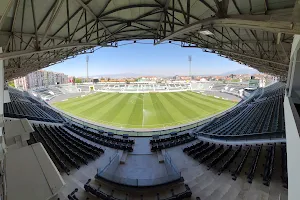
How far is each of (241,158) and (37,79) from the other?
279 feet

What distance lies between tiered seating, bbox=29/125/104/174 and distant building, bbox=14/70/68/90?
57.0m

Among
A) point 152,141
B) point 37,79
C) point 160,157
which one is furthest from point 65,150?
point 37,79

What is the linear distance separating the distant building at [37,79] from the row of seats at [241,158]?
6542 cm

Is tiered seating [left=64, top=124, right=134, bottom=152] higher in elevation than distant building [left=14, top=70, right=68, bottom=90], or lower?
lower

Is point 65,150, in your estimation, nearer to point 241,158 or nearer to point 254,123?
point 241,158

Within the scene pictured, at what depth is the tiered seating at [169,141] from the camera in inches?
559

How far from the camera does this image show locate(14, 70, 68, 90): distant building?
214 ft

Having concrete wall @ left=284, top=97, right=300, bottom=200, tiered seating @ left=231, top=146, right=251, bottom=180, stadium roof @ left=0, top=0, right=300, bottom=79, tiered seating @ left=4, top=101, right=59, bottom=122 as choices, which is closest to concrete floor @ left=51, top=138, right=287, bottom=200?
tiered seating @ left=231, top=146, right=251, bottom=180

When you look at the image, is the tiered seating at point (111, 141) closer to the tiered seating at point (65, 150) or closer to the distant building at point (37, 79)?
the tiered seating at point (65, 150)

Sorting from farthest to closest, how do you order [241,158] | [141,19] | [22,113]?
[22,113] < [241,158] < [141,19]

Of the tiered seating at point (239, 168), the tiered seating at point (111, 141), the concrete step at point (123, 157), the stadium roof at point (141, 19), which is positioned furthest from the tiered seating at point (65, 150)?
the tiered seating at point (239, 168)

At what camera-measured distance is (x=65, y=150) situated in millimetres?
11695

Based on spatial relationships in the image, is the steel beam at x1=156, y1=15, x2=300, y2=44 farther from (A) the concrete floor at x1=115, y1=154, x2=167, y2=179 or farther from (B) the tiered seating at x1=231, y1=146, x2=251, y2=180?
(A) the concrete floor at x1=115, y1=154, x2=167, y2=179

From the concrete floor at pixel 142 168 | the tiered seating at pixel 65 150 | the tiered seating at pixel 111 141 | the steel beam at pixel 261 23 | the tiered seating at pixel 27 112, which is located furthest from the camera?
the tiered seating at pixel 27 112
